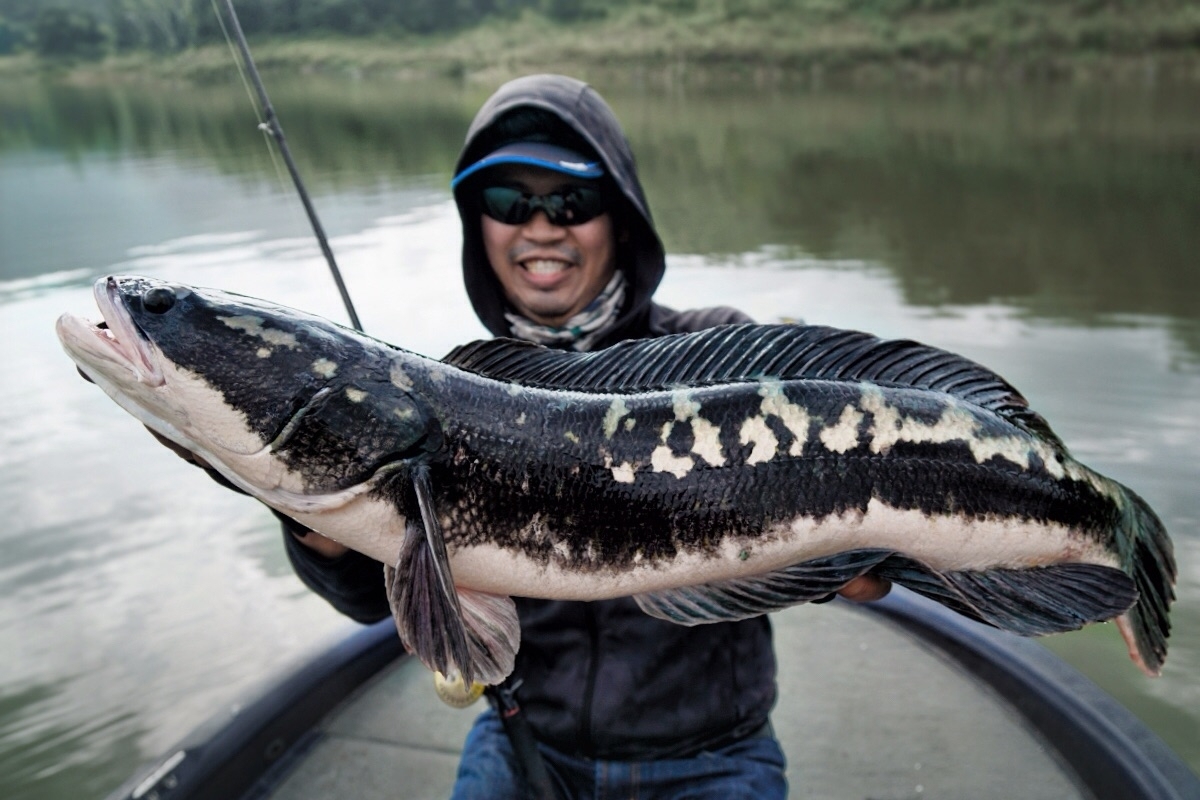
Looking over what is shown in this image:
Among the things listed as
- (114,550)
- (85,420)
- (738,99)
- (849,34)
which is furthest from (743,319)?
(849,34)

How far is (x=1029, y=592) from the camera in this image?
6.28 ft

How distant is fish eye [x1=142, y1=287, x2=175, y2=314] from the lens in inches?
64.5

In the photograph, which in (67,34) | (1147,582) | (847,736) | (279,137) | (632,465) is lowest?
(847,736)

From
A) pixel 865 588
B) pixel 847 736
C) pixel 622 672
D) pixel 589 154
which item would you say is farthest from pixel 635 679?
pixel 589 154

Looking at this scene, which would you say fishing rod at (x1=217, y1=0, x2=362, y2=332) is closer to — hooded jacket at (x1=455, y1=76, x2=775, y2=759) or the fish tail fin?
hooded jacket at (x1=455, y1=76, x2=775, y2=759)

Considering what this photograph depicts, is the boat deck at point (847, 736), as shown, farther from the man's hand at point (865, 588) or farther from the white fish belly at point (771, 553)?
the white fish belly at point (771, 553)

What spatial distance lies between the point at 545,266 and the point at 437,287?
8879 mm

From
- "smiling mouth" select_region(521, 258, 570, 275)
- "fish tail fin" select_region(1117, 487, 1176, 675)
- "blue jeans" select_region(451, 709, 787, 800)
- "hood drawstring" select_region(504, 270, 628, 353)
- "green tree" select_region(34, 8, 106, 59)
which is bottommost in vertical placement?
"blue jeans" select_region(451, 709, 787, 800)

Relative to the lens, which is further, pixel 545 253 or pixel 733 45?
pixel 733 45

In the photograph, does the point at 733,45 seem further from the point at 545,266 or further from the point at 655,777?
the point at 655,777

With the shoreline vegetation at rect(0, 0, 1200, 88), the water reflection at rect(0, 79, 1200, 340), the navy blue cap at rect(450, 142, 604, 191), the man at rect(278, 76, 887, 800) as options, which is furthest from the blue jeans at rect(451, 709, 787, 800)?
the shoreline vegetation at rect(0, 0, 1200, 88)

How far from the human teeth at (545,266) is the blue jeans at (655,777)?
1.55 metres

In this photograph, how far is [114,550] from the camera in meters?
5.87

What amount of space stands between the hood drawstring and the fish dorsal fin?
90 centimetres
